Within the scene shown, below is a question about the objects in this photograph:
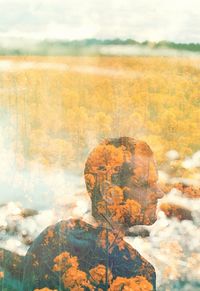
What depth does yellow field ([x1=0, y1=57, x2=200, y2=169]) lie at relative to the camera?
3.79 m

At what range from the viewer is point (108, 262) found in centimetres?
385

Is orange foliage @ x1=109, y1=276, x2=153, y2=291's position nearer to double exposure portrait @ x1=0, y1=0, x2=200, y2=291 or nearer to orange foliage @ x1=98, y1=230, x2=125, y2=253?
double exposure portrait @ x1=0, y1=0, x2=200, y2=291

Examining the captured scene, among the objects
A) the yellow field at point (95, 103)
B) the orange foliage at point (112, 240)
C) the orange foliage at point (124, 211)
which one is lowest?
the orange foliage at point (112, 240)

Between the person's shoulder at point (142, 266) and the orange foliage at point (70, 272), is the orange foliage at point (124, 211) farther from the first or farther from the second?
the orange foliage at point (70, 272)

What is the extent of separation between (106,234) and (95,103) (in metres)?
0.93

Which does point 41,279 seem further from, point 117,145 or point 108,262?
point 117,145

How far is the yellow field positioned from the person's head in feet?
0.24

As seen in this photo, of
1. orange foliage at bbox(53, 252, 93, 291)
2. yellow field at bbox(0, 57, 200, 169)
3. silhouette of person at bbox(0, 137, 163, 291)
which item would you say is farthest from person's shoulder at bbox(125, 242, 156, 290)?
yellow field at bbox(0, 57, 200, 169)

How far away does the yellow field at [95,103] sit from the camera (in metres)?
3.79

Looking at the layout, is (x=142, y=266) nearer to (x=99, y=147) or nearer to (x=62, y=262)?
(x=62, y=262)

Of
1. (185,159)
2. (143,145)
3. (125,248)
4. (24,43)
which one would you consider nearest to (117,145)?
(143,145)

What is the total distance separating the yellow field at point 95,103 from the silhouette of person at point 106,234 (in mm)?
121

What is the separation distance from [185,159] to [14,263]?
142 cm

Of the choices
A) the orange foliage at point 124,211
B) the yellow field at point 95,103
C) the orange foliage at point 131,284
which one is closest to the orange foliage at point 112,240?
the orange foliage at point 124,211
